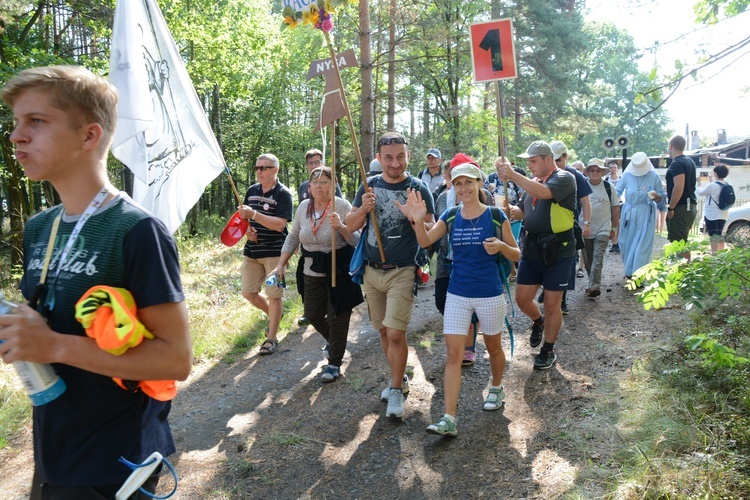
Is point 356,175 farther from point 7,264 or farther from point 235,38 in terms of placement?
point 7,264

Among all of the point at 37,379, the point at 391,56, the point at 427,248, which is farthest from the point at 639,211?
the point at 391,56

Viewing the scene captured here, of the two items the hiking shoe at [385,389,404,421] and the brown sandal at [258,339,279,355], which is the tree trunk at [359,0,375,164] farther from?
the hiking shoe at [385,389,404,421]

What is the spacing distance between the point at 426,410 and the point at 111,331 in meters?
3.71

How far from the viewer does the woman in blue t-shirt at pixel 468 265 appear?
4.25 meters

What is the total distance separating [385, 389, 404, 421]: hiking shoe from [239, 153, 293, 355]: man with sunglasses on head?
2172mm

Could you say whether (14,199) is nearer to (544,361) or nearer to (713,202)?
(544,361)

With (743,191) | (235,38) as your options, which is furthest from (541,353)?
(743,191)

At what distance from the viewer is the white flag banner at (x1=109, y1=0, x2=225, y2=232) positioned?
405 centimetres

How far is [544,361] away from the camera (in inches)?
217

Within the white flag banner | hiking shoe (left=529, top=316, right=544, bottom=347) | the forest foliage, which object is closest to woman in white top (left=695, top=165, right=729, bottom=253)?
the forest foliage

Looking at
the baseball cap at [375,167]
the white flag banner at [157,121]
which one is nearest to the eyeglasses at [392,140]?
the white flag banner at [157,121]

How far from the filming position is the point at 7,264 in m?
13.3

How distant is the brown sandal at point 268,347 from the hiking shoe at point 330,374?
1.18 meters

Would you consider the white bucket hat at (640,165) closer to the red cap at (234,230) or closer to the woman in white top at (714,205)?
the woman in white top at (714,205)
